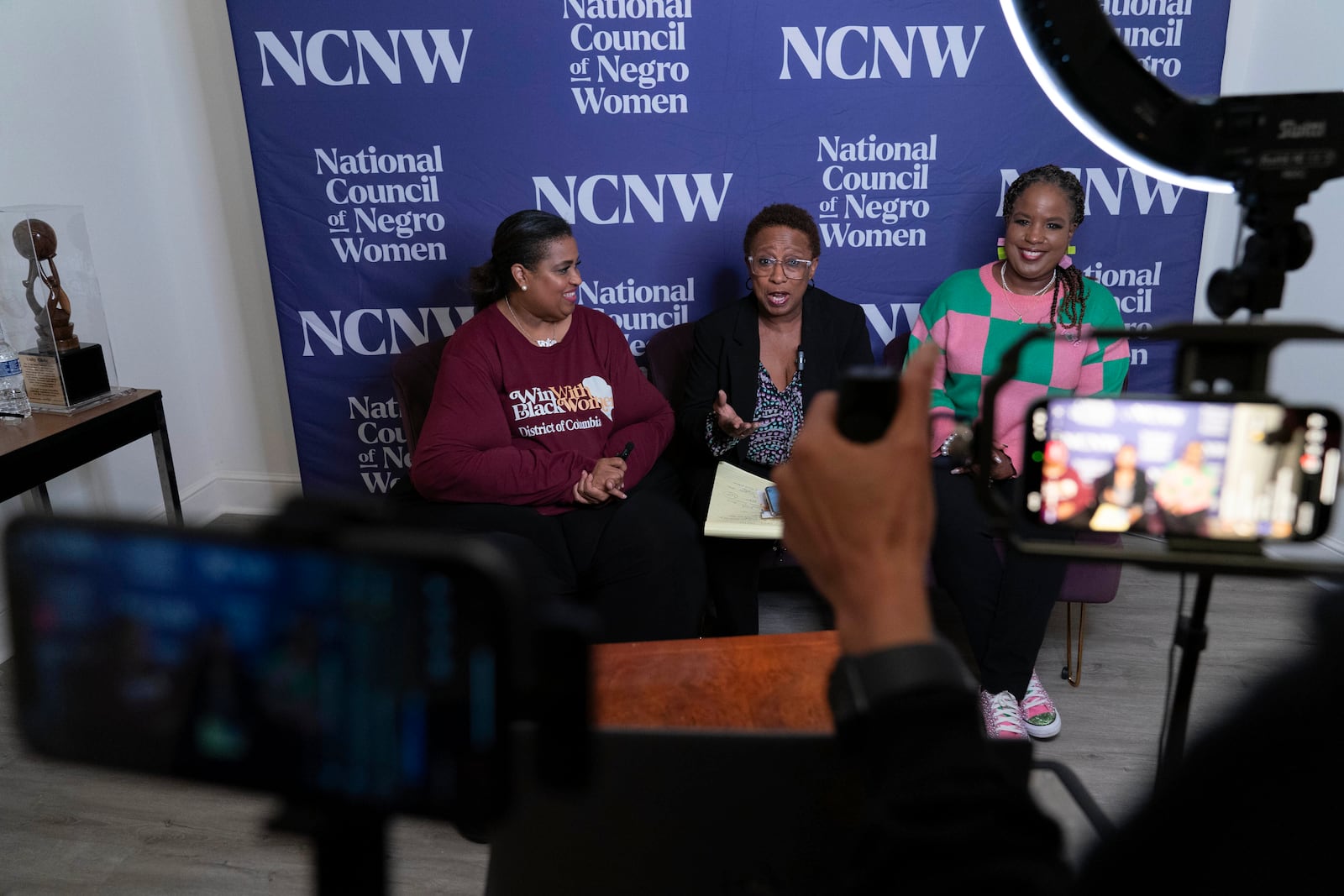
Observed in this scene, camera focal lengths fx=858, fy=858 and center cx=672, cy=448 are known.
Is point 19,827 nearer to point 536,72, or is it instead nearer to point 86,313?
point 86,313

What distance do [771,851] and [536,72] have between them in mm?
2486

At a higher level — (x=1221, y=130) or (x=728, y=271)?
(x=1221, y=130)

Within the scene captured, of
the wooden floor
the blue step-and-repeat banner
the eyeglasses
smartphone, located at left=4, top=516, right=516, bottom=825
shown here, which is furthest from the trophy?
smartphone, located at left=4, top=516, right=516, bottom=825

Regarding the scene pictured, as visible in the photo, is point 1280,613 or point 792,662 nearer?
point 792,662

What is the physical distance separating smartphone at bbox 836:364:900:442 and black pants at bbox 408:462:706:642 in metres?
1.62

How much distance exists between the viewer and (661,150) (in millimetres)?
2779

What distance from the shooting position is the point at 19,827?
1846mm

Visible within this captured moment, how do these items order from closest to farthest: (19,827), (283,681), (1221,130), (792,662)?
(283,681) < (1221,130) < (792,662) < (19,827)

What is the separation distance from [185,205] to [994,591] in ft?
9.73

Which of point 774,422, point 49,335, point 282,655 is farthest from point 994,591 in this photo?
point 49,335

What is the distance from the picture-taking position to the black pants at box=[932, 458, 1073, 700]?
2080mm

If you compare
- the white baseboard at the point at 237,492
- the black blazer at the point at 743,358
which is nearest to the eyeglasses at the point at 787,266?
the black blazer at the point at 743,358

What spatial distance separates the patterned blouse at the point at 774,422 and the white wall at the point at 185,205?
4.56ft

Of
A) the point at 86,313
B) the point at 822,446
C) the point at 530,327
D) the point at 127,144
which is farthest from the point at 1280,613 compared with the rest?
the point at 127,144
